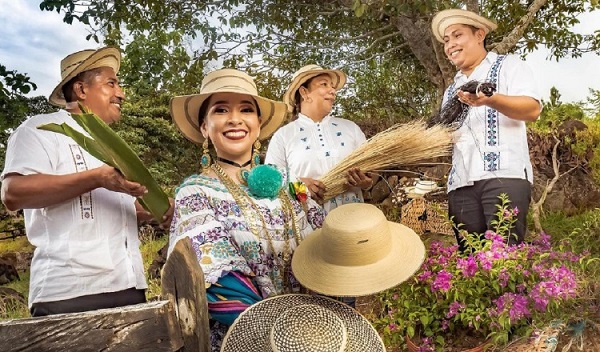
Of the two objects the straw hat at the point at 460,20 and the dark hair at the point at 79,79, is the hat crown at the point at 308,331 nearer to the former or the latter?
the dark hair at the point at 79,79

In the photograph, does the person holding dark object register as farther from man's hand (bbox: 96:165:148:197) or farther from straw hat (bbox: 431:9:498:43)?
man's hand (bbox: 96:165:148:197)

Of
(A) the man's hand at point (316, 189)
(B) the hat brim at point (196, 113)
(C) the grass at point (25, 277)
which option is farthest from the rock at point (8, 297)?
(B) the hat brim at point (196, 113)

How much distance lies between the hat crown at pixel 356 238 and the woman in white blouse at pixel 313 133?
1.34 meters

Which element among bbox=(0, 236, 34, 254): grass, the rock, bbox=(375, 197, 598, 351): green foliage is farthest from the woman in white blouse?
bbox=(0, 236, 34, 254): grass

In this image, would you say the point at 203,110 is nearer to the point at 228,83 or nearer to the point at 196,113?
the point at 196,113

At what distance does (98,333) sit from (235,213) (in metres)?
→ 0.61

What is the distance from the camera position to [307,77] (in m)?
3.40

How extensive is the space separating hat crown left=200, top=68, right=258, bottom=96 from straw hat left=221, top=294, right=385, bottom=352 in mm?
724

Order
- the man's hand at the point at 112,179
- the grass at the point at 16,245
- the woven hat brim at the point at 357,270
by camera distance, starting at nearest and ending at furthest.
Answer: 1. the woven hat brim at the point at 357,270
2. the man's hand at the point at 112,179
3. the grass at the point at 16,245

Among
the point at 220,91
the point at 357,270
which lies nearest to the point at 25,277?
the point at 220,91

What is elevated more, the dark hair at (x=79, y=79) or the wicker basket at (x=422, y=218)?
the dark hair at (x=79, y=79)

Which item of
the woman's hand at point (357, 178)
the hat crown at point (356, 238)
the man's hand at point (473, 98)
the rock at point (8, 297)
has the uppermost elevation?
the man's hand at point (473, 98)

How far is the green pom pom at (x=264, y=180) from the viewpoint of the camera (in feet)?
6.29

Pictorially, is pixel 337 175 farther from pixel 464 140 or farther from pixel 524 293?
pixel 524 293
